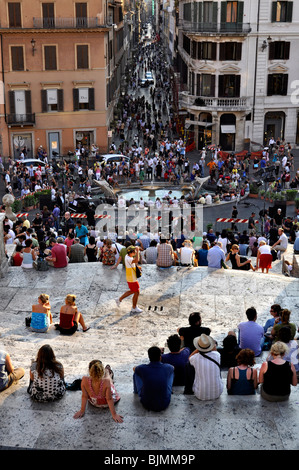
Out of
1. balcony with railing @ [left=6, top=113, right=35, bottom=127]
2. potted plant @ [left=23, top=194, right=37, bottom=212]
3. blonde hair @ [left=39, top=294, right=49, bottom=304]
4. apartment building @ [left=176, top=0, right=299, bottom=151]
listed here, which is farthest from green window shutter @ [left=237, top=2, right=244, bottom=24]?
blonde hair @ [left=39, top=294, right=49, bottom=304]

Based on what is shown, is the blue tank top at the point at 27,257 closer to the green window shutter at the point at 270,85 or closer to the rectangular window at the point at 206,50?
the rectangular window at the point at 206,50

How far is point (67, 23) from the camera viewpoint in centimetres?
4331

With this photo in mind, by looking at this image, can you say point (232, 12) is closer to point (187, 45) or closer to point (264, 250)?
point (187, 45)

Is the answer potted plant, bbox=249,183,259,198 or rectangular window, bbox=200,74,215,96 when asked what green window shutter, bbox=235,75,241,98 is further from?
potted plant, bbox=249,183,259,198

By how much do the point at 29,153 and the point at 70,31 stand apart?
8.55 meters

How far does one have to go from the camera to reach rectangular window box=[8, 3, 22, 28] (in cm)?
4241

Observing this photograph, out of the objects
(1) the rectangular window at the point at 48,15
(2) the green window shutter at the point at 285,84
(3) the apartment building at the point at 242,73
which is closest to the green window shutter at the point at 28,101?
(1) the rectangular window at the point at 48,15

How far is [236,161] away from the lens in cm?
4134

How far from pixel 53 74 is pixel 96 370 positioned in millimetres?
37843

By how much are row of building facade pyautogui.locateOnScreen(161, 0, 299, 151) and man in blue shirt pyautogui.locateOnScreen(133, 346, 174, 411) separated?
39512 millimetres

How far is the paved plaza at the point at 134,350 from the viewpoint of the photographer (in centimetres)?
816

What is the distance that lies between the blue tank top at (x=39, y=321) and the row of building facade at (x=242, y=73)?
36.2 meters
